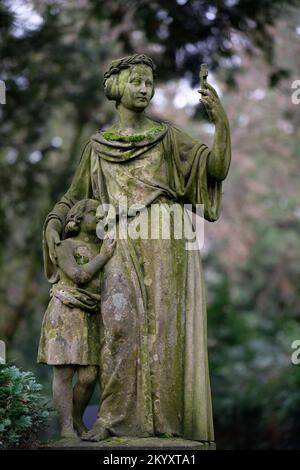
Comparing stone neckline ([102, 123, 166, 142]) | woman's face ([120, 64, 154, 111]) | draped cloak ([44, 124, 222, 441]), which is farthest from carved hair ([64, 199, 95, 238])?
woman's face ([120, 64, 154, 111])

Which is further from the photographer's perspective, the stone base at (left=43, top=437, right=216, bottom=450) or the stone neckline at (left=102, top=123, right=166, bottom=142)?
the stone neckline at (left=102, top=123, right=166, bottom=142)

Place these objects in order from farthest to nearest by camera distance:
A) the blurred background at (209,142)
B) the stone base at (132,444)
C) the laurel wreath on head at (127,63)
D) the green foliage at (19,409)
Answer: the blurred background at (209,142) → the laurel wreath on head at (127,63) → the green foliage at (19,409) → the stone base at (132,444)

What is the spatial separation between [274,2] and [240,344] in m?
10.1

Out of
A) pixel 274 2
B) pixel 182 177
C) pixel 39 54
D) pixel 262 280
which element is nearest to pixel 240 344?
pixel 262 280

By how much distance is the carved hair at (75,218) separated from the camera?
826 cm

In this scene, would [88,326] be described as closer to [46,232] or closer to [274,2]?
[46,232]

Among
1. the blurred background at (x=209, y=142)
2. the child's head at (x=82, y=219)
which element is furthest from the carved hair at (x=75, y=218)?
the blurred background at (x=209, y=142)

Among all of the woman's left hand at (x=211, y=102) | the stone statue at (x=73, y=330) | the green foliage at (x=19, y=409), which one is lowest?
the green foliage at (x=19, y=409)

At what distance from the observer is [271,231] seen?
28.3m

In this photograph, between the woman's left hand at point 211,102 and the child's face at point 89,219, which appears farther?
the child's face at point 89,219

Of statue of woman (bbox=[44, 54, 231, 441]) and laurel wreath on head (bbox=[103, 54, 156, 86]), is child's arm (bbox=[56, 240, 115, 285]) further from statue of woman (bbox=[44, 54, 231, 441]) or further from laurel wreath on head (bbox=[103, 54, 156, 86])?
laurel wreath on head (bbox=[103, 54, 156, 86])

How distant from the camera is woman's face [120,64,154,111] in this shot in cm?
825

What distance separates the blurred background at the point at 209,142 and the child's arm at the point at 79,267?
6782mm

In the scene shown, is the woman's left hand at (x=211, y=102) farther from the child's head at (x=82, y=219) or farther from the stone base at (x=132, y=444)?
the stone base at (x=132, y=444)
